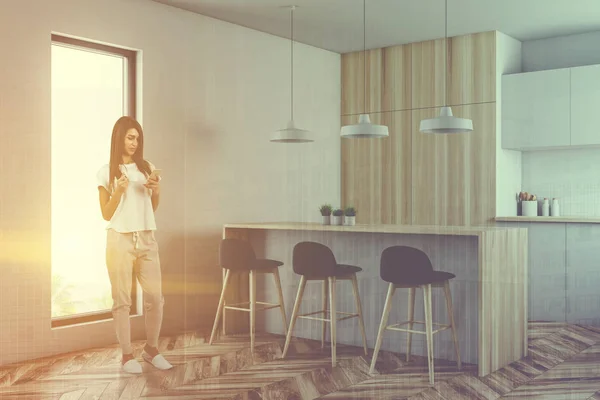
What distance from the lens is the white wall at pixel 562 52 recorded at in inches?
99.8

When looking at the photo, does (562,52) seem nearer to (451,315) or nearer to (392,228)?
(392,228)

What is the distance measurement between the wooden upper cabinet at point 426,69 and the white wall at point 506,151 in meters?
0.27

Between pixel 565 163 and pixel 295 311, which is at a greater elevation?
pixel 565 163

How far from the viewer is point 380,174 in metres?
2.57

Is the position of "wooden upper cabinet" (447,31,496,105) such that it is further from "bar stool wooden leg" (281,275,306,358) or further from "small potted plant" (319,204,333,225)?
"bar stool wooden leg" (281,275,306,358)

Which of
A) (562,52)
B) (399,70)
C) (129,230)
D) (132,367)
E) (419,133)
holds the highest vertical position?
(562,52)

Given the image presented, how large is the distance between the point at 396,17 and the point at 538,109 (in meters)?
0.98

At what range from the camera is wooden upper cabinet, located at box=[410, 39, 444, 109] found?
A: 2.38 meters

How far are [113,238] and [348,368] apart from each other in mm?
840

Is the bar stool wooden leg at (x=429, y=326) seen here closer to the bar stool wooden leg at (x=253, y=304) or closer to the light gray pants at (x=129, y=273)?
the bar stool wooden leg at (x=253, y=304)

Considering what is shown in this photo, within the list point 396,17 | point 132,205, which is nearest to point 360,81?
point 396,17

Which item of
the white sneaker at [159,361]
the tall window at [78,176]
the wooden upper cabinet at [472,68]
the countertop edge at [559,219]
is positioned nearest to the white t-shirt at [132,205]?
the tall window at [78,176]

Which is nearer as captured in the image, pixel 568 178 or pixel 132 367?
pixel 132 367

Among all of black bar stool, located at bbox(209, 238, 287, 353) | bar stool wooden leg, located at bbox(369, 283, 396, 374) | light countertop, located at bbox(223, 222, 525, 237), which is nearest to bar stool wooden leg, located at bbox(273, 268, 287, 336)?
black bar stool, located at bbox(209, 238, 287, 353)
